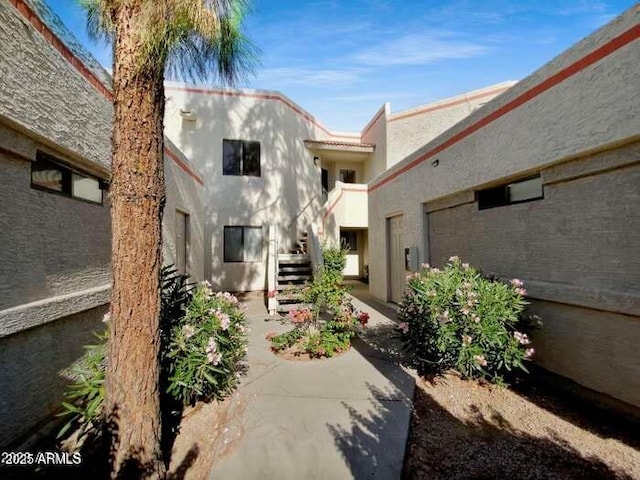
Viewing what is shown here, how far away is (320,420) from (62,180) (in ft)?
14.1

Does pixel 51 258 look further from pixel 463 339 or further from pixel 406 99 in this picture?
pixel 406 99

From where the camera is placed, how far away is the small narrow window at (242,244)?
12.9m

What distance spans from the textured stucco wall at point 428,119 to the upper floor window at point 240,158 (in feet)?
18.9

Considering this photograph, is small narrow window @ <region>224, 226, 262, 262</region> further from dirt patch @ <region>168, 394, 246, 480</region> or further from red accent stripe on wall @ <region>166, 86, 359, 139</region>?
dirt patch @ <region>168, 394, 246, 480</region>

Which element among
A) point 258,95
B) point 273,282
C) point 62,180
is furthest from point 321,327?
point 258,95

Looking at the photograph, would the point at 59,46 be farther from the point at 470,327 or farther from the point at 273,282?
the point at 273,282

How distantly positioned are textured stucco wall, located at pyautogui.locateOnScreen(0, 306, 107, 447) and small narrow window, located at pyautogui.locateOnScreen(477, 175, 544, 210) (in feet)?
21.2

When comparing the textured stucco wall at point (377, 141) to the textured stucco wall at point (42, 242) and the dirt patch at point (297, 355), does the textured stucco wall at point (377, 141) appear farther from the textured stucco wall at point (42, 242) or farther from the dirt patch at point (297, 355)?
the textured stucco wall at point (42, 242)

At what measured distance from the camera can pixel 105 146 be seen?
183 inches

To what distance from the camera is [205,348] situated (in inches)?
146

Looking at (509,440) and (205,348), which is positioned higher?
(205,348)

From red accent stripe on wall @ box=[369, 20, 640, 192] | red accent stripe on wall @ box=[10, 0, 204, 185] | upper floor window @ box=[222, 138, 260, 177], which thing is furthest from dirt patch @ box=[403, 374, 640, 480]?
upper floor window @ box=[222, 138, 260, 177]

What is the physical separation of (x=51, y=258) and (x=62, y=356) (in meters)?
1.14

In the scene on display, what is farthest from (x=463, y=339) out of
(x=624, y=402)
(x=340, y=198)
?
(x=340, y=198)
